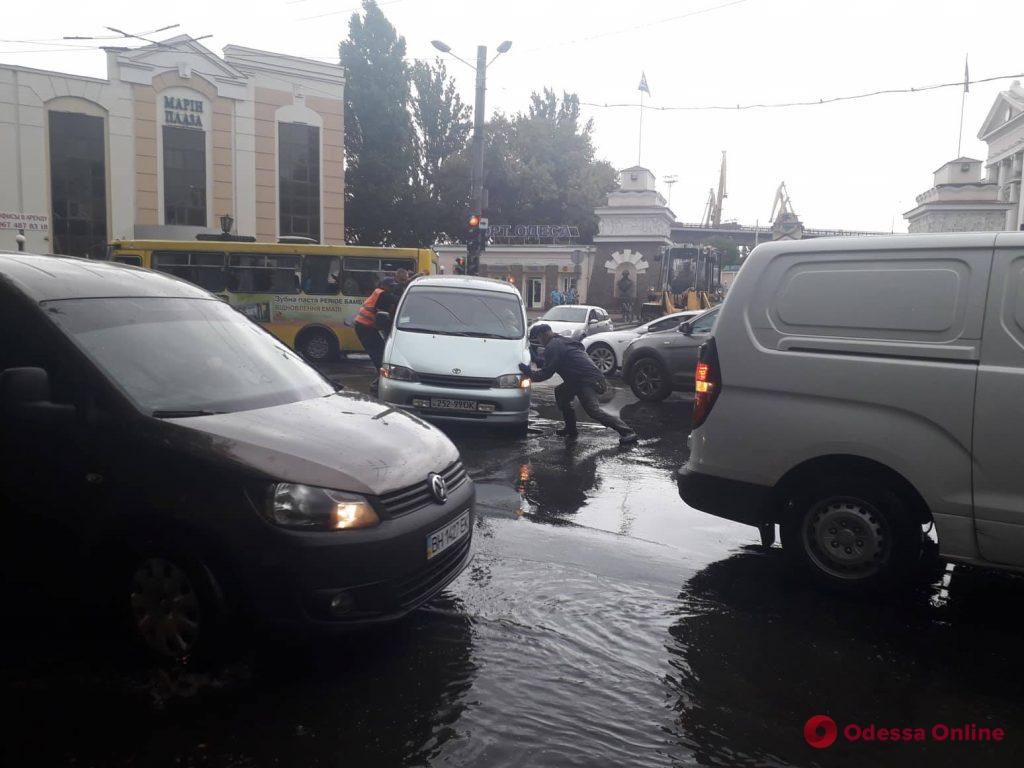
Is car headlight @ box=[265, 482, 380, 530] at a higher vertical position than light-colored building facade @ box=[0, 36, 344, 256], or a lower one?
lower

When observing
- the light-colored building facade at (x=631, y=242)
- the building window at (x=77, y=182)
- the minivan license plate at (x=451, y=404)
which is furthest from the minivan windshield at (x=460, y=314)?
the light-colored building facade at (x=631, y=242)

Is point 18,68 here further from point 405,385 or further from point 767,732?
point 767,732

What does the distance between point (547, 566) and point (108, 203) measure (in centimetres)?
2686

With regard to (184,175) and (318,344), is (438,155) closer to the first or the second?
(184,175)

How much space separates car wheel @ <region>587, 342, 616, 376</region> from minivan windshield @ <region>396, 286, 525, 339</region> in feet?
21.0

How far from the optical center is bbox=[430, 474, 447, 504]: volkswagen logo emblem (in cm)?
375

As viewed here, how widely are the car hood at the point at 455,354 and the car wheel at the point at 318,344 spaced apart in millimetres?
9926

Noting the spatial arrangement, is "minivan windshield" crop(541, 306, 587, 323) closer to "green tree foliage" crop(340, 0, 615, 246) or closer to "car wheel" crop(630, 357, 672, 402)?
"car wheel" crop(630, 357, 672, 402)

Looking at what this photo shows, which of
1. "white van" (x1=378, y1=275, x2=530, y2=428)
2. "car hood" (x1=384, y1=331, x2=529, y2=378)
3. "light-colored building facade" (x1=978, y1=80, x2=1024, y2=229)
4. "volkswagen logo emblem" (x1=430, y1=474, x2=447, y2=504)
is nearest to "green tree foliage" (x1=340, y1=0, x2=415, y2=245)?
"white van" (x1=378, y1=275, x2=530, y2=428)

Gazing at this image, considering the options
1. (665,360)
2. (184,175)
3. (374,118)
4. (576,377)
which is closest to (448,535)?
(576,377)

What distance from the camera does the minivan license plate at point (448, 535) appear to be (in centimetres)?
364

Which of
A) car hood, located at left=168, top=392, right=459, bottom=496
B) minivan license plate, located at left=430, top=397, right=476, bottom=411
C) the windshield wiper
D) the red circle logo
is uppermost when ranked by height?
the windshield wiper

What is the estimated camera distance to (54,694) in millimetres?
3275

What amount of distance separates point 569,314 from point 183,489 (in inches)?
773
